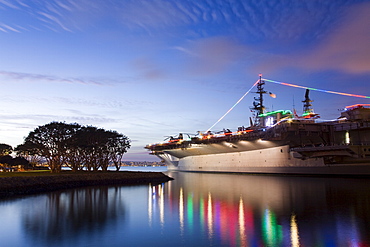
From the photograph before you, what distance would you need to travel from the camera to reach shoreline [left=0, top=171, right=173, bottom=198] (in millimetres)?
30109

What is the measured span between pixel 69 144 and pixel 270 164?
35.8 m

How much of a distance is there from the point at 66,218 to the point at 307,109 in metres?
51.0

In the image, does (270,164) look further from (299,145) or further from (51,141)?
(51,141)

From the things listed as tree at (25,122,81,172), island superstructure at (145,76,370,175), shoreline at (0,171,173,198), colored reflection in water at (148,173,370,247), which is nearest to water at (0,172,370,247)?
colored reflection in water at (148,173,370,247)

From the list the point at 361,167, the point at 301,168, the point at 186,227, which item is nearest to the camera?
the point at 186,227

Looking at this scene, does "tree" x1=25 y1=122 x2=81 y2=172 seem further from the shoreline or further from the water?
the water

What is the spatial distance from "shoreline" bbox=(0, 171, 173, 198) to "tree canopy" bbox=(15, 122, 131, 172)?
10635mm

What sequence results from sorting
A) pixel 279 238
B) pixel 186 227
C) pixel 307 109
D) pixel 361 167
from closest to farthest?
pixel 279 238 → pixel 186 227 → pixel 361 167 → pixel 307 109

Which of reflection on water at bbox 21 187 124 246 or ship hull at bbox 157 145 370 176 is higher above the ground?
ship hull at bbox 157 145 370 176

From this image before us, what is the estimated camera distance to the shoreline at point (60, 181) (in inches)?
1185

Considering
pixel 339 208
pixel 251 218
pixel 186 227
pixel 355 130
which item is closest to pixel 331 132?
pixel 355 130

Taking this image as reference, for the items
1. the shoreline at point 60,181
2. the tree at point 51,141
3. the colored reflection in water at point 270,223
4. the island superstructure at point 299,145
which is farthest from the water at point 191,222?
the tree at point 51,141

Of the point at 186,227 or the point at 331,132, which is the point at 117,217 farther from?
the point at 331,132

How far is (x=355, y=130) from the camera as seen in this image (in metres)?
47.2
